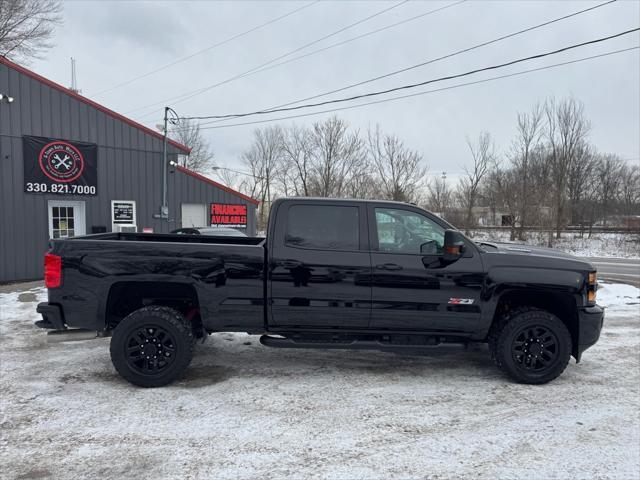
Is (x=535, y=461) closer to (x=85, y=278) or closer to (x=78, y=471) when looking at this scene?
(x=78, y=471)

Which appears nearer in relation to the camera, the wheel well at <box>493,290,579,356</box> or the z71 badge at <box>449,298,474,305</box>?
the z71 badge at <box>449,298,474,305</box>

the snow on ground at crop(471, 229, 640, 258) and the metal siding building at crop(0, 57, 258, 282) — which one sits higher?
the metal siding building at crop(0, 57, 258, 282)

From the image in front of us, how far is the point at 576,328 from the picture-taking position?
14.9ft

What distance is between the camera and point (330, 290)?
436 cm

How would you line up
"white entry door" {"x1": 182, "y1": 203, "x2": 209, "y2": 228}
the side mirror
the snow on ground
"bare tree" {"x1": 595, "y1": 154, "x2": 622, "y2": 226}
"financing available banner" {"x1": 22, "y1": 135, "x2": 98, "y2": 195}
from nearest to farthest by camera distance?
the side mirror < "financing available banner" {"x1": 22, "y1": 135, "x2": 98, "y2": 195} < "white entry door" {"x1": 182, "y1": 203, "x2": 209, "y2": 228} < the snow on ground < "bare tree" {"x1": 595, "y1": 154, "x2": 622, "y2": 226}

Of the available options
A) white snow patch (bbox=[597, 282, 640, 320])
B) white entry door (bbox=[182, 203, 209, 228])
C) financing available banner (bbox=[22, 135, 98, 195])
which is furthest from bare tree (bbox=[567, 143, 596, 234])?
financing available banner (bbox=[22, 135, 98, 195])

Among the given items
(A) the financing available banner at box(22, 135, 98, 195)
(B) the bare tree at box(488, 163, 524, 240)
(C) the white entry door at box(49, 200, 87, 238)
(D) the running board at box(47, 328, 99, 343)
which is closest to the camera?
(D) the running board at box(47, 328, 99, 343)

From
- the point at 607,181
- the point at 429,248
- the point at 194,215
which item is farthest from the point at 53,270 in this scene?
the point at 607,181

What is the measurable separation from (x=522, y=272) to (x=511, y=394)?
47.8 inches

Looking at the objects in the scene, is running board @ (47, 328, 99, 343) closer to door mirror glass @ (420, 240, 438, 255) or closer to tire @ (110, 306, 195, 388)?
tire @ (110, 306, 195, 388)

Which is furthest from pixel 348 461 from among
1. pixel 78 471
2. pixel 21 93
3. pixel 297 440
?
Result: pixel 21 93

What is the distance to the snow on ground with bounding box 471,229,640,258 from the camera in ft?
82.3

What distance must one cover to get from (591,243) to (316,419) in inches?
1215

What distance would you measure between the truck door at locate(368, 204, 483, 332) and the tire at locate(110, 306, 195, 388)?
1956 millimetres
